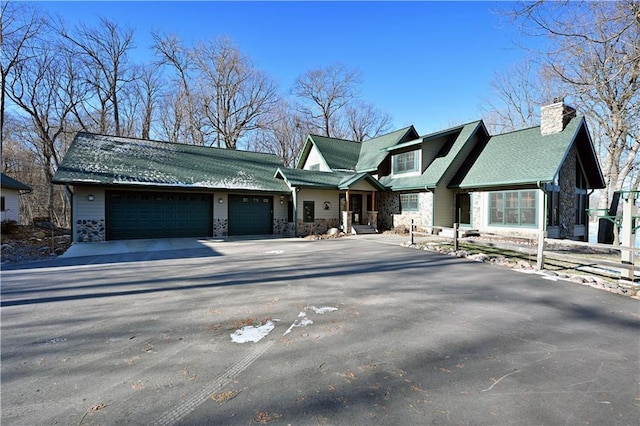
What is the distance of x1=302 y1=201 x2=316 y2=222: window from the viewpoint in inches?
691

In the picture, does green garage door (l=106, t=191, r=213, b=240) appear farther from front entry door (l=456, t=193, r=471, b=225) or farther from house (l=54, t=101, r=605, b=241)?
front entry door (l=456, t=193, r=471, b=225)

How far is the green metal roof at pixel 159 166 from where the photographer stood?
45.4 ft

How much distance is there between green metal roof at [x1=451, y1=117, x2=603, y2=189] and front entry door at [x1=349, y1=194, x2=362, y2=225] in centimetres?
593

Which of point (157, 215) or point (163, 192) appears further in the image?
point (163, 192)

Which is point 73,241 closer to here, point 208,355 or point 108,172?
point 108,172

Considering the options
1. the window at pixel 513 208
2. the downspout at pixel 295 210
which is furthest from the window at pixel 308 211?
the window at pixel 513 208

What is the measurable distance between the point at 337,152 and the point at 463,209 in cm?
973

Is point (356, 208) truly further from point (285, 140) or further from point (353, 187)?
point (285, 140)

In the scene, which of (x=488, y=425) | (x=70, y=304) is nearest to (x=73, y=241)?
(x=70, y=304)

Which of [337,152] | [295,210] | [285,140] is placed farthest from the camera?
[285,140]

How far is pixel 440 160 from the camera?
1781 cm

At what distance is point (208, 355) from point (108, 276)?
5589 millimetres

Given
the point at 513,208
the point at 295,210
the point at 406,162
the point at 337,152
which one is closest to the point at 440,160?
the point at 406,162

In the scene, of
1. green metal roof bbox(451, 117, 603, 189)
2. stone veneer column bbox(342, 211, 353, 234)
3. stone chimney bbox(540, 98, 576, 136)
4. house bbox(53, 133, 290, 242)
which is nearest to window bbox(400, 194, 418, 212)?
green metal roof bbox(451, 117, 603, 189)
